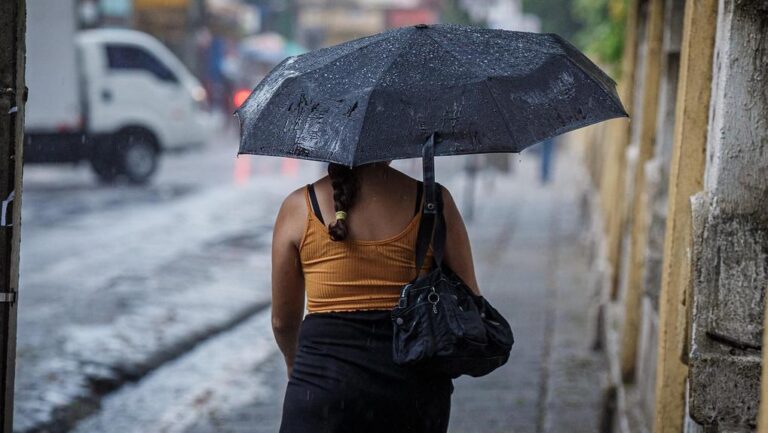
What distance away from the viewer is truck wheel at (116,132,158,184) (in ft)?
55.2

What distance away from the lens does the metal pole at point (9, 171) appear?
111 inches

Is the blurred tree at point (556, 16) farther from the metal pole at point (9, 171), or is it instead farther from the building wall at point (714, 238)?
the metal pole at point (9, 171)

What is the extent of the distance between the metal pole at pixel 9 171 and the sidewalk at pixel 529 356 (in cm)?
257

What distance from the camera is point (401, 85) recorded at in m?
2.72

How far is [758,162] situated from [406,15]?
56.6 m

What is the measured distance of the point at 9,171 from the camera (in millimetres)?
2883

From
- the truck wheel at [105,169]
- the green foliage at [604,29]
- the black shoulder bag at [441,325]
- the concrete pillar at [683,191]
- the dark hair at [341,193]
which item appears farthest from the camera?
the truck wheel at [105,169]

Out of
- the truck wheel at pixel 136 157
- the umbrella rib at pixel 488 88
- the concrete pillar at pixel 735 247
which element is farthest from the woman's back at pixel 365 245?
the truck wheel at pixel 136 157

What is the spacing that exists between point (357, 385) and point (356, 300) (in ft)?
0.69

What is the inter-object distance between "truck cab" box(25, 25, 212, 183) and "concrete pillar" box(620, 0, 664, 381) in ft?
37.9

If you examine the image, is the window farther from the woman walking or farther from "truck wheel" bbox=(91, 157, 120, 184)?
the woman walking

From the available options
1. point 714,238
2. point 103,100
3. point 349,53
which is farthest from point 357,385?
point 103,100

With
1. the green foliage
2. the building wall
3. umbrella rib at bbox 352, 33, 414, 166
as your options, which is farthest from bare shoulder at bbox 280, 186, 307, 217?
the green foliage

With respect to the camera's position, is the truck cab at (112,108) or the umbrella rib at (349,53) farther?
the truck cab at (112,108)
